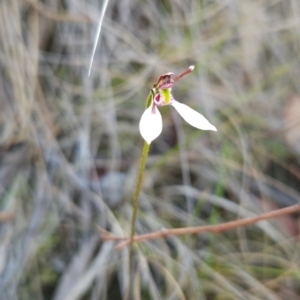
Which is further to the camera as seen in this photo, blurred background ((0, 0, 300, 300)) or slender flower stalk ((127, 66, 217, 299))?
blurred background ((0, 0, 300, 300))

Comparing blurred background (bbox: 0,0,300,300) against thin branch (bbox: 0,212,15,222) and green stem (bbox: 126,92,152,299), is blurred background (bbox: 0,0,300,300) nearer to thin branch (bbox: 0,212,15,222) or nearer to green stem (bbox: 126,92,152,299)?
thin branch (bbox: 0,212,15,222)

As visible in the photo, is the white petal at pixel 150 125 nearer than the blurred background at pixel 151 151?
Yes

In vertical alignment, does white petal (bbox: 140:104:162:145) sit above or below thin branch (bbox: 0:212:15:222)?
above

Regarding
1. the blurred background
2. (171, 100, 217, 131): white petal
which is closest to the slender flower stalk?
(171, 100, 217, 131): white petal

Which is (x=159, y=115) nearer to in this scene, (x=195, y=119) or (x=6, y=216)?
(x=195, y=119)

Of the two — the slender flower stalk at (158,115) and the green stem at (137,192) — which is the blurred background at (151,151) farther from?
the slender flower stalk at (158,115)

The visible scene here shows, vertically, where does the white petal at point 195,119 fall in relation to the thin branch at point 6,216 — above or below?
above

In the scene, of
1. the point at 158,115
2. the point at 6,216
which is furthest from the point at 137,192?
the point at 6,216

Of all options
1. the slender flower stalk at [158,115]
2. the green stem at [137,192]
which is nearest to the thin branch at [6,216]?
the green stem at [137,192]
